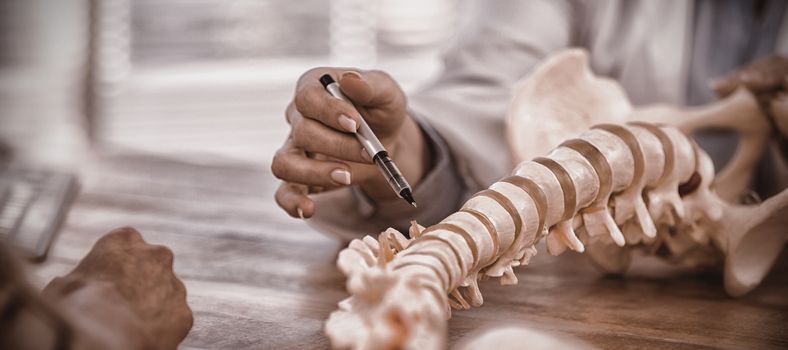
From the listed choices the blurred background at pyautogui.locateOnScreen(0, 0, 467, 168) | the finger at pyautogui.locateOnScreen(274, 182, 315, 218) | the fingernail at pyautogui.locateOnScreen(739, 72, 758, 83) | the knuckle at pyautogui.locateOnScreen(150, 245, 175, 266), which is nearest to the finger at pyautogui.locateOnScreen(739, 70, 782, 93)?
the fingernail at pyautogui.locateOnScreen(739, 72, 758, 83)

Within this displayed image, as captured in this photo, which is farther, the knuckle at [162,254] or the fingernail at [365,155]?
the fingernail at [365,155]

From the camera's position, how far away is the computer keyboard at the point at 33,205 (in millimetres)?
838

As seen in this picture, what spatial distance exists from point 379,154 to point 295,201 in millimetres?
103

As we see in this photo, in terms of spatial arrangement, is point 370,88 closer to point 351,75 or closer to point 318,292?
point 351,75

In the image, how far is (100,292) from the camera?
0.47m

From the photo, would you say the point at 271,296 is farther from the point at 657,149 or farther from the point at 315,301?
the point at 657,149

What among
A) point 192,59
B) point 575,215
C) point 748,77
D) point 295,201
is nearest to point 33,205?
point 295,201

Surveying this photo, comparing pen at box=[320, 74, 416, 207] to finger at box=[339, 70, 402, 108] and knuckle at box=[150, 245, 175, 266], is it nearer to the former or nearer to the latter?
finger at box=[339, 70, 402, 108]

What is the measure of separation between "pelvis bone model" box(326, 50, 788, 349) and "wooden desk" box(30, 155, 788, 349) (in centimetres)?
3

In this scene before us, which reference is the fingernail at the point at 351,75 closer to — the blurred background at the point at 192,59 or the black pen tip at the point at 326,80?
the black pen tip at the point at 326,80

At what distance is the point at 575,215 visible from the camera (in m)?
0.61

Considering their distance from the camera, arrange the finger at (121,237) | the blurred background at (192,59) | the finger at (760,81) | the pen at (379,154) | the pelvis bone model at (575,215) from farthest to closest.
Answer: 1. the blurred background at (192,59)
2. the finger at (760,81)
3. the pen at (379,154)
4. the finger at (121,237)
5. the pelvis bone model at (575,215)

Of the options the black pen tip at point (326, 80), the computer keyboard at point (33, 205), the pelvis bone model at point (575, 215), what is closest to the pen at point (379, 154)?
the black pen tip at point (326, 80)

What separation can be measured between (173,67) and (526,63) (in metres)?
2.55
